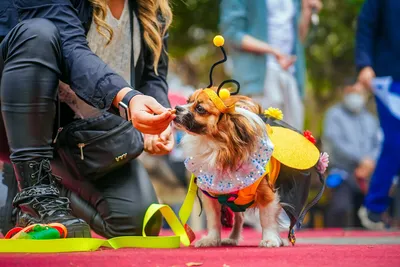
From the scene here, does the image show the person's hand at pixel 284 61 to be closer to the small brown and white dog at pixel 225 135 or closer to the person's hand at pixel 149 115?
the small brown and white dog at pixel 225 135

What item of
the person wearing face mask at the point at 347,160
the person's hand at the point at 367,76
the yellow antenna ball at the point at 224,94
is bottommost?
the person wearing face mask at the point at 347,160

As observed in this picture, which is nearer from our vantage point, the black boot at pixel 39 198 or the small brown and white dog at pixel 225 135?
the black boot at pixel 39 198

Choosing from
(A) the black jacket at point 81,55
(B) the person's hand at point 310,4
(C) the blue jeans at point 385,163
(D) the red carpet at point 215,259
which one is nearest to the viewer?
(D) the red carpet at point 215,259

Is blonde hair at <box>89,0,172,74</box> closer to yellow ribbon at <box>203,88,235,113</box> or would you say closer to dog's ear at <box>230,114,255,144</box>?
yellow ribbon at <box>203,88,235,113</box>

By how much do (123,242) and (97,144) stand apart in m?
0.65

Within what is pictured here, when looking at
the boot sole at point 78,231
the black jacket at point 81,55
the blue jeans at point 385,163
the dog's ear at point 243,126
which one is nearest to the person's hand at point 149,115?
the black jacket at point 81,55

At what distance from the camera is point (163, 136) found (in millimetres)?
4055

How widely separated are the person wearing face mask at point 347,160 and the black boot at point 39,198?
7.28m

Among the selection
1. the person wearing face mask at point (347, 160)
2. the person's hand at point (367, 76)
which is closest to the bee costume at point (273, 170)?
the person's hand at point (367, 76)

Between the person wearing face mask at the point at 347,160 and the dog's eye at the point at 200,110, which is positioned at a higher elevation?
the dog's eye at the point at 200,110

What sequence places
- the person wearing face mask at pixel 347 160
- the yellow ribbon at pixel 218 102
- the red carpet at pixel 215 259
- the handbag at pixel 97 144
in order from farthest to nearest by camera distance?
the person wearing face mask at pixel 347 160 < the handbag at pixel 97 144 < the yellow ribbon at pixel 218 102 < the red carpet at pixel 215 259

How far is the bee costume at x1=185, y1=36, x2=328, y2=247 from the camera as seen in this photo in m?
3.73

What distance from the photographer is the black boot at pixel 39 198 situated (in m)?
3.39

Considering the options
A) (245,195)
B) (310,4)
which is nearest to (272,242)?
(245,195)
